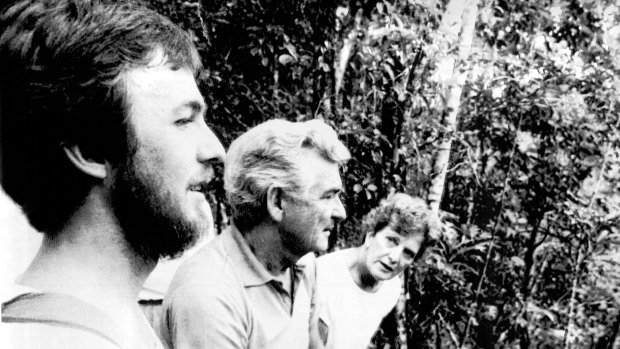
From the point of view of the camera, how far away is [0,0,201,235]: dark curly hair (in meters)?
0.92

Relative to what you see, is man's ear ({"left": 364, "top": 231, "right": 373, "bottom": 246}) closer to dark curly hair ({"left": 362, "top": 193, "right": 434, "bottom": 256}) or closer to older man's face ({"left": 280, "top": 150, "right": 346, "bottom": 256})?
dark curly hair ({"left": 362, "top": 193, "right": 434, "bottom": 256})

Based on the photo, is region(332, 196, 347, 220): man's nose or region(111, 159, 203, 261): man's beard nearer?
region(111, 159, 203, 261): man's beard

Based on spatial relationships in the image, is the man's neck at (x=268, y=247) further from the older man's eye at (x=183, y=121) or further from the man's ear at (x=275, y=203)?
the older man's eye at (x=183, y=121)

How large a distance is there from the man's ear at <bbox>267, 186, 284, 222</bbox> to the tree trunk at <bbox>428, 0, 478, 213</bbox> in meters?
0.48

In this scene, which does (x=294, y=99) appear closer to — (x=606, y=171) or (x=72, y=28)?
(x=72, y=28)

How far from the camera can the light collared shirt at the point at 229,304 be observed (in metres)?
1.10

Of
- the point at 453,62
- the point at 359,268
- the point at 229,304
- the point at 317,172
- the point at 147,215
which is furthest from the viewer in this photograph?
the point at 453,62

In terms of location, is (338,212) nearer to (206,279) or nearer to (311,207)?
(311,207)

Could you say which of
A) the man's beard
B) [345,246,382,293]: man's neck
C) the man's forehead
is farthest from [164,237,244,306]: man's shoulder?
[345,246,382,293]: man's neck

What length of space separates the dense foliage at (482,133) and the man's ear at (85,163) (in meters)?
0.55

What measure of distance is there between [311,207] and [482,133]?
0.58 m

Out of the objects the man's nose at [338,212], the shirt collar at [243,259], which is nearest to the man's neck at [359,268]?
the man's nose at [338,212]

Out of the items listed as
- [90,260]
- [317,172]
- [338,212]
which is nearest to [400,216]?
[338,212]

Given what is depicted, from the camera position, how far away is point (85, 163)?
0.95 metres
